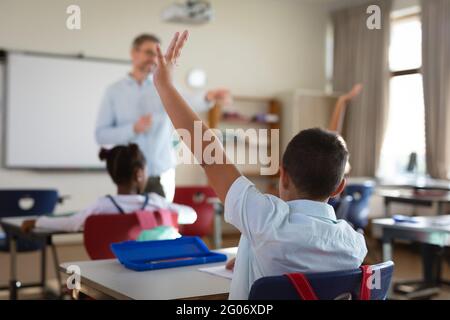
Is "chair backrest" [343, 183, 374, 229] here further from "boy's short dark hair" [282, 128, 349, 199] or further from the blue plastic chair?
"boy's short dark hair" [282, 128, 349, 199]

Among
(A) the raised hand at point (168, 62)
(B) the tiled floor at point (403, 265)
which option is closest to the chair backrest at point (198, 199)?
(B) the tiled floor at point (403, 265)

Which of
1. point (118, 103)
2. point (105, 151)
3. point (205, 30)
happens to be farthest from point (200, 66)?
point (105, 151)

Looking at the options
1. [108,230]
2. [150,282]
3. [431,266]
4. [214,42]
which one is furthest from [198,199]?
[214,42]

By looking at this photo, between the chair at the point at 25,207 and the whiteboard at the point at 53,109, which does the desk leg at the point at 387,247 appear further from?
the whiteboard at the point at 53,109

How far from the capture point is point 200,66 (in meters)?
7.12

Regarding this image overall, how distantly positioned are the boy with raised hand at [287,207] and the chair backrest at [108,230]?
1175 millimetres

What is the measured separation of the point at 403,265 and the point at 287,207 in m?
4.86

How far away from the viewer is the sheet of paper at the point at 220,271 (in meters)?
1.67

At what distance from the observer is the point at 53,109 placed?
6.20 meters

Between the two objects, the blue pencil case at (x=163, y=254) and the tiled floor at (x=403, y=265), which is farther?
the tiled floor at (x=403, y=265)

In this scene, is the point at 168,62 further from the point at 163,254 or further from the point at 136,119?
the point at 136,119

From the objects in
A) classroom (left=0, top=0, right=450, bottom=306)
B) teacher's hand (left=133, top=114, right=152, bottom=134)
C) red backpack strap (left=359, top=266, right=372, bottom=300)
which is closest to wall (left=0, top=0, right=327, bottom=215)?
classroom (left=0, top=0, right=450, bottom=306)

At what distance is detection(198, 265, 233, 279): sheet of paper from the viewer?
1665 mm
